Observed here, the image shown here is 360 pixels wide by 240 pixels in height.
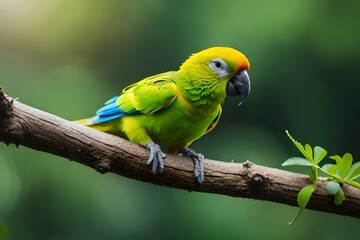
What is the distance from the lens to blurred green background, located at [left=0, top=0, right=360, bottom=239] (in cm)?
386

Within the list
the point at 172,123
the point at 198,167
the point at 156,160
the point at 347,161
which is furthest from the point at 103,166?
the point at 347,161

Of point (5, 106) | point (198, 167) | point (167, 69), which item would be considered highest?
point (167, 69)

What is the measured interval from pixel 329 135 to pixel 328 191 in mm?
2669

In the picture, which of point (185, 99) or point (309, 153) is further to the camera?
point (185, 99)

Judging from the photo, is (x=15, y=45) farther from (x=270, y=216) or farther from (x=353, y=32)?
(x=353, y=32)

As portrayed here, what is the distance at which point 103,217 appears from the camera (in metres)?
3.83

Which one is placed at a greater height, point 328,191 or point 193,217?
point 193,217

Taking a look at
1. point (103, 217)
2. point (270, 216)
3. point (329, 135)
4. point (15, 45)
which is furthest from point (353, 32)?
point (15, 45)

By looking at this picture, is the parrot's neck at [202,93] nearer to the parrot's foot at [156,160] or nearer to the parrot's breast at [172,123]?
the parrot's breast at [172,123]

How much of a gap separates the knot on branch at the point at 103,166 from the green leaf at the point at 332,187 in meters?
0.68

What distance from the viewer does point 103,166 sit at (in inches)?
64.3

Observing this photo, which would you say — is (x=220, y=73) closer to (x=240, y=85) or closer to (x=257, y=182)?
(x=240, y=85)

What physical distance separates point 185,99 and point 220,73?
16 centimetres

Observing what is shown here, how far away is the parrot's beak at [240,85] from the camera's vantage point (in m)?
2.00
